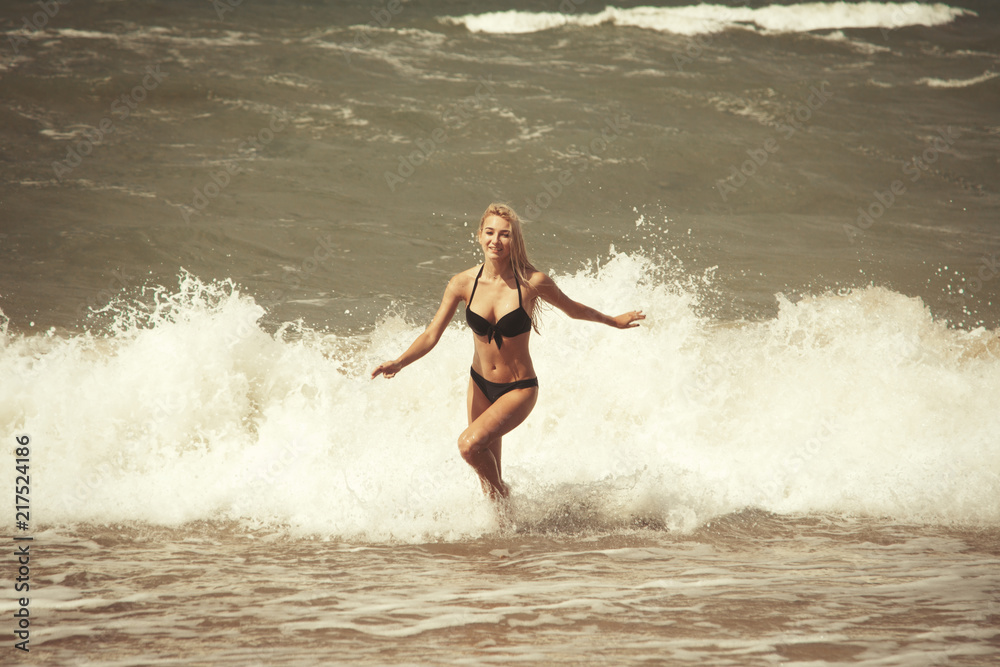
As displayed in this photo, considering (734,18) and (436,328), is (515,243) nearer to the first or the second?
(436,328)

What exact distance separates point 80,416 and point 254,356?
4.55 feet

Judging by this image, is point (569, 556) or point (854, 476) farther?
point (854, 476)

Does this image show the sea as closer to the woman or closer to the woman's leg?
the woman's leg

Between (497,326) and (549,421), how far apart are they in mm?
2310

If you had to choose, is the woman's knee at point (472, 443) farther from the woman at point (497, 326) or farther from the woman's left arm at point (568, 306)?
the woman's left arm at point (568, 306)

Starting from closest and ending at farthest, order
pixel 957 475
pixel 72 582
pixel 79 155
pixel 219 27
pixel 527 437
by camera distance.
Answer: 1. pixel 72 582
2. pixel 957 475
3. pixel 527 437
4. pixel 79 155
5. pixel 219 27

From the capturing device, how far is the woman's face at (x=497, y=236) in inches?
191

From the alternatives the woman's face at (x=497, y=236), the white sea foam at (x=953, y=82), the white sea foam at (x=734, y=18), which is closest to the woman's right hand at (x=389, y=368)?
the woman's face at (x=497, y=236)

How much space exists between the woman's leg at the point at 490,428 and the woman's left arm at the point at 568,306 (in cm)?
52

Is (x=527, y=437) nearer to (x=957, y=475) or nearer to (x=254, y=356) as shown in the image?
(x=254, y=356)

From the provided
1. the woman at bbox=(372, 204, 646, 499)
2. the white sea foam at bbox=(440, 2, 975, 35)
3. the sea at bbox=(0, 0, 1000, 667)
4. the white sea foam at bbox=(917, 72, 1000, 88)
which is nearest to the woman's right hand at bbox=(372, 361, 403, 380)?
the woman at bbox=(372, 204, 646, 499)

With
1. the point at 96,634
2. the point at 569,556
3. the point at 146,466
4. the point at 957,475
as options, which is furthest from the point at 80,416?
the point at 957,475

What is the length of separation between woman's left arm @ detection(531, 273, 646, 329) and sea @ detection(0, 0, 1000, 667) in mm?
1134

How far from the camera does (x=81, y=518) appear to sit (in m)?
5.32
